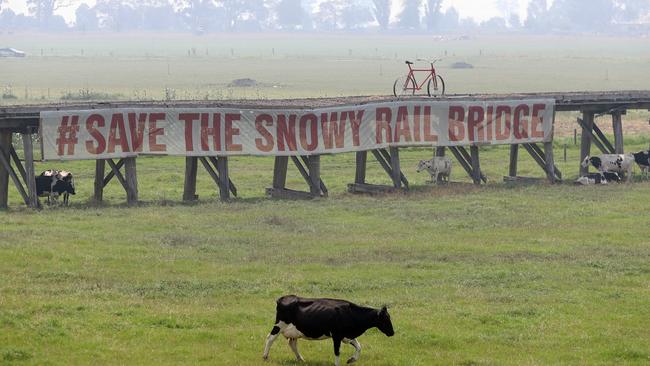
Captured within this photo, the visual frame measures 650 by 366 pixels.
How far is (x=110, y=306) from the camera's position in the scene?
21.5 m

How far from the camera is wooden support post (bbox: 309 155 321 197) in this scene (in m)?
38.7

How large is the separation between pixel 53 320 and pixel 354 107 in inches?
834

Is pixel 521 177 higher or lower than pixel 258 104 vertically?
lower

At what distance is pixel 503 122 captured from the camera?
43.2 meters

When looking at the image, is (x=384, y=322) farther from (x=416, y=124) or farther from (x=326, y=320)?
(x=416, y=124)

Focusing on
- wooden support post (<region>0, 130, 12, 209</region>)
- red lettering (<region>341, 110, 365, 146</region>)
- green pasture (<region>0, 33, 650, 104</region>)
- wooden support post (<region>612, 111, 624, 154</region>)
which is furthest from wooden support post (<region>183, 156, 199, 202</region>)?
green pasture (<region>0, 33, 650, 104</region>)

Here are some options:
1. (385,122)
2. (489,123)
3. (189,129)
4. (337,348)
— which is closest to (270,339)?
(337,348)

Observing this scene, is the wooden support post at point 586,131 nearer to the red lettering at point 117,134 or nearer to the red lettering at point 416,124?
the red lettering at point 416,124

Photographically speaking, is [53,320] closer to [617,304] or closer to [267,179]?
[617,304]

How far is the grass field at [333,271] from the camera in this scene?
63.0 feet

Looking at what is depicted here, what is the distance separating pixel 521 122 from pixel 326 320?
27340mm

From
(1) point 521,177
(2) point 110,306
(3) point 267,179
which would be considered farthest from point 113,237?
(1) point 521,177

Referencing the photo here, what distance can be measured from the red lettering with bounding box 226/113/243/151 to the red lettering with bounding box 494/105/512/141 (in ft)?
32.2

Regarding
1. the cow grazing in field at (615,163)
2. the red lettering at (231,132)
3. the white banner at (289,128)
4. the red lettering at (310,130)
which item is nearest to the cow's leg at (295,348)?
the white banner at (289,128)
